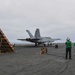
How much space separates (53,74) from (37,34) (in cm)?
5803

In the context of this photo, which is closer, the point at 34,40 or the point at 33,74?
the point at 33,74

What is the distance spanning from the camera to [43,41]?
66000 millimetres

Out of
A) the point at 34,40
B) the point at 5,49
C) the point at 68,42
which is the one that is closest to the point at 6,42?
the point at 5,49

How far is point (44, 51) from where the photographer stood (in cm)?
3094

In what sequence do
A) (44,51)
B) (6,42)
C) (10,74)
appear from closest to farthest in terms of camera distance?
(10,74)
(44,51)
(6,42)

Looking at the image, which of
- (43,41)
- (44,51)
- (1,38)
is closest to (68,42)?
(44,51)

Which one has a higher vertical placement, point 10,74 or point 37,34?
point 37,34

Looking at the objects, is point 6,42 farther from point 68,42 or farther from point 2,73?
point 2,73

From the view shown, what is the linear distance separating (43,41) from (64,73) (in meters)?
54.3

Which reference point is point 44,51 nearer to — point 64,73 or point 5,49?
point 5,49

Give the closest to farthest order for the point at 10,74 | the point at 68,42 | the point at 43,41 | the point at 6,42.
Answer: the point at 10,74, the point at 68,42, the point at 6,42, the point at 43,41

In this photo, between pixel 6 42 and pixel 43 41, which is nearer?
pixel 6 42

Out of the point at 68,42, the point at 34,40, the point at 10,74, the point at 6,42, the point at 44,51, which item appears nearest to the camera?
the point at 10,74

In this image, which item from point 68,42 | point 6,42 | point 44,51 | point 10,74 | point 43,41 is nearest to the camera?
point 10,74
